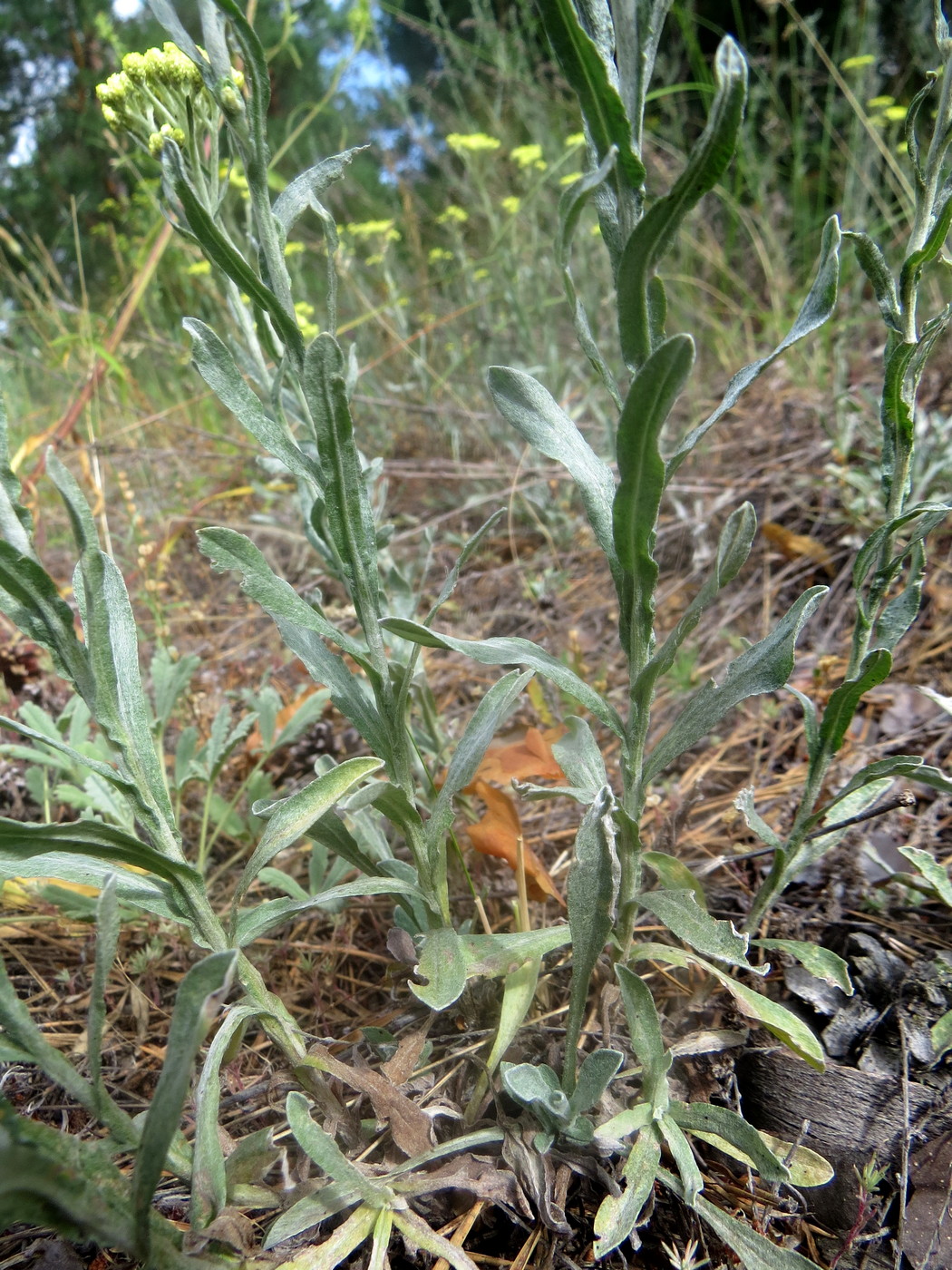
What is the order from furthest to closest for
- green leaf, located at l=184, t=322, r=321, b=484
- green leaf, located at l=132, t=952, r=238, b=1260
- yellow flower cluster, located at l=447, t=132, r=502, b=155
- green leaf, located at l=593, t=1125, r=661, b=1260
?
yellow flower cluster, located at l=447, t=132, r=502, b=155, green leaf, located at l=184, t=322, r=321, b=484, green leaf, located at l=593, t=1125, r=661, b=1260, green leaf, located at l=132, t=952, r=238, b=1260

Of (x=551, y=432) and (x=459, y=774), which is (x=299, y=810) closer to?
(x=459, y=774)

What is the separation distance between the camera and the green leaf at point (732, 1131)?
0.79 metres

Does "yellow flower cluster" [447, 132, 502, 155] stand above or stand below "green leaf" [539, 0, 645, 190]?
above

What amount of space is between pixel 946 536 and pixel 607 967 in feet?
4.86

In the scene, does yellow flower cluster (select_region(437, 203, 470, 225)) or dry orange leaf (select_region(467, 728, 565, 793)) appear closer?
dry orange leaf (select_region(467, 728, 565, 793))

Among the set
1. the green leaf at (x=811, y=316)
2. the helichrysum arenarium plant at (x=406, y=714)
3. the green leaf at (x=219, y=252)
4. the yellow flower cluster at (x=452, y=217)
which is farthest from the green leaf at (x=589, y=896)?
the yellow flower cluster at (x=452, y=217)

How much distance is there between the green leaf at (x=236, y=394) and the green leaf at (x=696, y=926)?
581 millimetres

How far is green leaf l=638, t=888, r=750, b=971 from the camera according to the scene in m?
0.78

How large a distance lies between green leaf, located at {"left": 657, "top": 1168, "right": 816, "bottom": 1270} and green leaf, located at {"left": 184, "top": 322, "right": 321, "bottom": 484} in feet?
2.66

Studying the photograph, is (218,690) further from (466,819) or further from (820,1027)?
(820,1027)

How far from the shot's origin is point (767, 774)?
1496mm

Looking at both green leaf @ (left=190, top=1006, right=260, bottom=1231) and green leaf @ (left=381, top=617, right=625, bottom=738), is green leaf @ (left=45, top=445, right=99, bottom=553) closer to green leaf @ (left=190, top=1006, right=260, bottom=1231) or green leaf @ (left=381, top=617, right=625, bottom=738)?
green leaf @ (left=381, top=617, right=625, bottom=738)

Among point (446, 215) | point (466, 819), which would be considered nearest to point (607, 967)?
point (466, 819)

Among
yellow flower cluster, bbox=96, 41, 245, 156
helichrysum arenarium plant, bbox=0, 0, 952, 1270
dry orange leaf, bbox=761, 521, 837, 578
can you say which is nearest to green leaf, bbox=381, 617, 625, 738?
helichrysum arenarium plant, bbox=0, 0, 952, 1270
